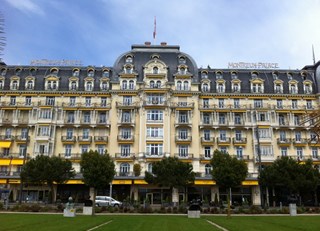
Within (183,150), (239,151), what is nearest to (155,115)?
(183,150)

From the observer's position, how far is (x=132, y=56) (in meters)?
61.1

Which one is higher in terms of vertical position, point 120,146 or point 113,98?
point 113,98

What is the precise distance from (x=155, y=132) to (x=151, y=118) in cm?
264

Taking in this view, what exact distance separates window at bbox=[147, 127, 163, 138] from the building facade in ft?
0.57

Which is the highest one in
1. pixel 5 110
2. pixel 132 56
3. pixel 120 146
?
pixel 132 56

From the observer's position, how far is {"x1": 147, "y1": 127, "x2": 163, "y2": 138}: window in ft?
182

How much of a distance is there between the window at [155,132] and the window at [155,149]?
1706 millimetres

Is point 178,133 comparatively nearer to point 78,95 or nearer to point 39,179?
point 78,95

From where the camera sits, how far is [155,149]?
5488cm

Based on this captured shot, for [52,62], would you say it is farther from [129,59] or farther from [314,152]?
[314,152]

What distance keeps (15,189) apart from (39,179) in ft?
39.5

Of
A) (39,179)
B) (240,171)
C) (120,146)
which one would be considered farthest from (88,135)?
(240,171)

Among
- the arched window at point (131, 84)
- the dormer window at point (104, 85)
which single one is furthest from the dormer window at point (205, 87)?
the dormer window at point (104, 85)

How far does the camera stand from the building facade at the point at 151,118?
5447 centimetres
